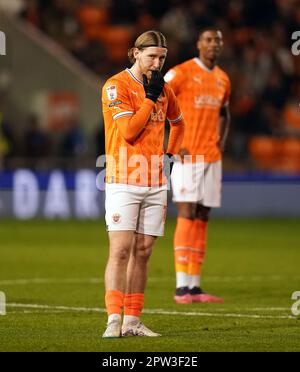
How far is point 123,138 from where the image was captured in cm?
852

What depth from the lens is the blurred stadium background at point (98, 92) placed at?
2339 cm

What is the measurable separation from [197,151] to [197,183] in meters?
0.35

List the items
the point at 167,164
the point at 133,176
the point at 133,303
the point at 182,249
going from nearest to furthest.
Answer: the point at 133,176 → the point at 133,303 → the point at 167,164 → the point at 182,249

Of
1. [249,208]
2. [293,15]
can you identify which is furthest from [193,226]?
[293,15]

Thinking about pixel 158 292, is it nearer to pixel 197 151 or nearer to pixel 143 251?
pixel 197 151

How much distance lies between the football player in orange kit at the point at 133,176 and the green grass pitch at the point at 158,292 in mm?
401

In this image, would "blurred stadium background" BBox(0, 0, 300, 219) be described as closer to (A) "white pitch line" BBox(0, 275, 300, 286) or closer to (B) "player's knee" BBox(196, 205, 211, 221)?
(A) "white pitch line" BBox(0, 275, 300, 286)

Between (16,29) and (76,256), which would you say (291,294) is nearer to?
(76,256)

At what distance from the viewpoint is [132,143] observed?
8.52 meters

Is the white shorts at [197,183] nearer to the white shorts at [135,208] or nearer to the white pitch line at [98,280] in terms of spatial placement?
the white pitch line at [98,280]

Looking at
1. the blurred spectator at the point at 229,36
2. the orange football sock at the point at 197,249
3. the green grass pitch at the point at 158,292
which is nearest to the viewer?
the green grass pitch at the point at 158,292

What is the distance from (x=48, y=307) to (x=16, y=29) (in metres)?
15.2

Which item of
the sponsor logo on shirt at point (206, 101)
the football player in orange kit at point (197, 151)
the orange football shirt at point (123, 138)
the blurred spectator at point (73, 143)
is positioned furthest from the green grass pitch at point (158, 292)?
the blurred spectator at point (73, 143)

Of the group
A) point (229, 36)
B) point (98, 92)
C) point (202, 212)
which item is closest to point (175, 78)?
point (202, 212)
